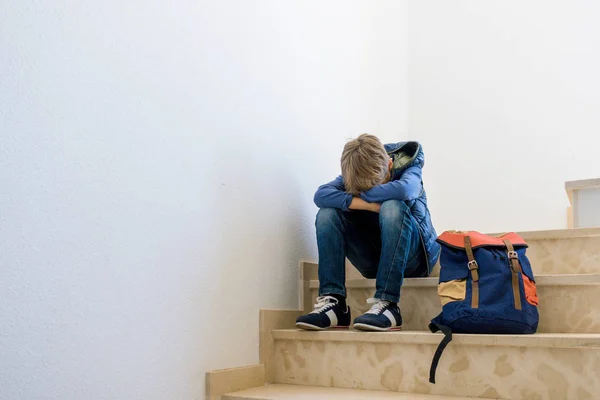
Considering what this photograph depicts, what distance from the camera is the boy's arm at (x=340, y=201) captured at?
1823 mm

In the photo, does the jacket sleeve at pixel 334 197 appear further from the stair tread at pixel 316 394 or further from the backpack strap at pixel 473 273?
the stair tread at pixel 316 394

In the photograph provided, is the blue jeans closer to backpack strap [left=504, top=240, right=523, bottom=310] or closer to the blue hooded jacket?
the blue hooded jacket

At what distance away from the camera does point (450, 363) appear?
1502 mm

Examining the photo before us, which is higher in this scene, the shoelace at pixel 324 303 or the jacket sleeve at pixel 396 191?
the jacket sleeve at pixel 396 191

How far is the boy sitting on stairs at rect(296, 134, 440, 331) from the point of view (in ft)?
5.66

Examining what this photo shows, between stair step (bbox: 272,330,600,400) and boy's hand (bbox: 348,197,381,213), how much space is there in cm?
38

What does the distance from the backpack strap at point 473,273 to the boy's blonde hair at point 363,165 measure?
357mm

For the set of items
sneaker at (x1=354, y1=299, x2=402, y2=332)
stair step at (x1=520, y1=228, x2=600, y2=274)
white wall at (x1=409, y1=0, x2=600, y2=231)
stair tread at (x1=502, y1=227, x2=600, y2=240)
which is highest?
white wall at (x1=409, y1=0, x2=600, y2=231)

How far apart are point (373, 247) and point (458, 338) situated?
1.65ft

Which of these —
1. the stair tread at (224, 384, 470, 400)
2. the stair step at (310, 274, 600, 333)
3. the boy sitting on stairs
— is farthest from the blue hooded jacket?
the stair tread at (224, 384, 470, 400)

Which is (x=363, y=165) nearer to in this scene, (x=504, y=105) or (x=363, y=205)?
(x=363, y=205)

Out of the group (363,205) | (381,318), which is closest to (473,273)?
(381,318)

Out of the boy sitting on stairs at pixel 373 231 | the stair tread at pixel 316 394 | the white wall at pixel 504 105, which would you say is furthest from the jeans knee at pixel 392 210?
the white wall at pixel 504 105

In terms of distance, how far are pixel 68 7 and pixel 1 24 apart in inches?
6.8
